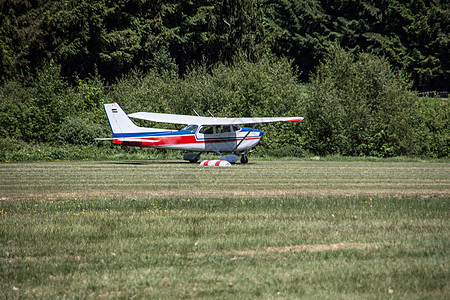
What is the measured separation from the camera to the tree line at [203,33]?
159ft

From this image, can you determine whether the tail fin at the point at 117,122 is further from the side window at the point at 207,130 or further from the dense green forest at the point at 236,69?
the dense green forest at the point at 236,69

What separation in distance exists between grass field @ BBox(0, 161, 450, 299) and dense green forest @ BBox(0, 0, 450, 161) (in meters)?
17.6

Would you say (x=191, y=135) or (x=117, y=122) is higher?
(x=117, y=122)

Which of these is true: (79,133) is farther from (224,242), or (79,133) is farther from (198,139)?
(224,242)

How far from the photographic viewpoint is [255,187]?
47.3 feet

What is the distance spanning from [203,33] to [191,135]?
3553 cm

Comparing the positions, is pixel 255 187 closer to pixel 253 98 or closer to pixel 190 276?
pixel 190 276

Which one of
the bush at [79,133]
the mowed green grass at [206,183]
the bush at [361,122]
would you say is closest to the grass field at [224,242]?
the mowed green grass at [206,183]

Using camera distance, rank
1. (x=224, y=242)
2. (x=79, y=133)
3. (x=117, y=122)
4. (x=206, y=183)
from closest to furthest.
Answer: (x=224, y=242), (x=206, y=183), (x=117, y=122), (x=79, y=133)

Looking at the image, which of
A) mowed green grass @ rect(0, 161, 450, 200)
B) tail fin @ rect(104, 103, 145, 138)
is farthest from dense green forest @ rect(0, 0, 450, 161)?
mowed green grass @ rect(0, 161, 450, 200)

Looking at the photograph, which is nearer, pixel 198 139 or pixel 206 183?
pixel 206 183

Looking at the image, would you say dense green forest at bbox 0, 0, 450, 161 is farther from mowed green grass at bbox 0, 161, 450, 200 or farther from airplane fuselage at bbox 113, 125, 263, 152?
mowed green grass at bbox 0, 161, 450, 200

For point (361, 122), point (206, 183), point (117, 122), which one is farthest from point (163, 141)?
point (361, 122)

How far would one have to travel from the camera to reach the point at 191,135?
25266 millimetres
